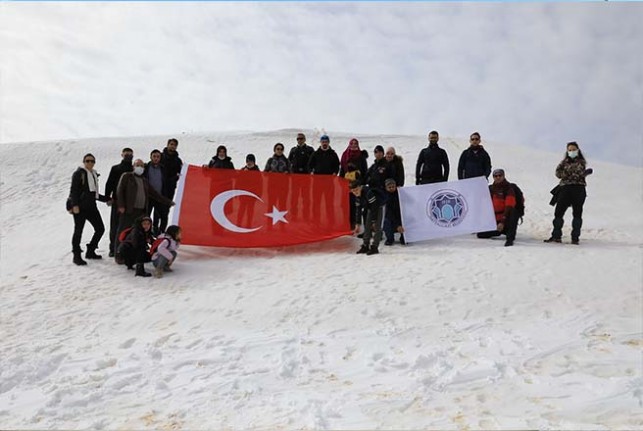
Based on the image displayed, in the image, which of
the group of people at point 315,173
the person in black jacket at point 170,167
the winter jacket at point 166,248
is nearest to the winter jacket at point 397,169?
the group of people at point 315,173

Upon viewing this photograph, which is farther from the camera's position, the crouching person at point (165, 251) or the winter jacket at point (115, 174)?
the winter jacket at point (115, 174)

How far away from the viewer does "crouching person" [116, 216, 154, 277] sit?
27.2ft

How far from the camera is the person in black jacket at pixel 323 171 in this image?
9.96 m

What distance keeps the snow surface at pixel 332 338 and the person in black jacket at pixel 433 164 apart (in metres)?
1.30

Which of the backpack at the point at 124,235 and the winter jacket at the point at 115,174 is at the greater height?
the winter jacket at the point at 115,174

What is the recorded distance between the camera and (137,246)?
8312 mm

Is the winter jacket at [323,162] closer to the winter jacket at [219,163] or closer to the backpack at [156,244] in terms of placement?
the winter jacket at [219,163]

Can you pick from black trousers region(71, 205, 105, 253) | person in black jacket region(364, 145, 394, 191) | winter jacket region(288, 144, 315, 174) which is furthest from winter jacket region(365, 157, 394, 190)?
black trousers region(71, 205, 105, 253)

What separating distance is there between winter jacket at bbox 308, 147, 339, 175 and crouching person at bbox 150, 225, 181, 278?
10.3ft

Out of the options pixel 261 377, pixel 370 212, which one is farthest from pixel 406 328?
pixel 370 212

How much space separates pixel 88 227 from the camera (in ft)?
40.5

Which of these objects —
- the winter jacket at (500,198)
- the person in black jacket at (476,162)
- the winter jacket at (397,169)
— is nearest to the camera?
the winter jacket at (500,198)

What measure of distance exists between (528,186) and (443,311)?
1203 cm

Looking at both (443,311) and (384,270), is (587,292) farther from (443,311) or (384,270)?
(384,270)
